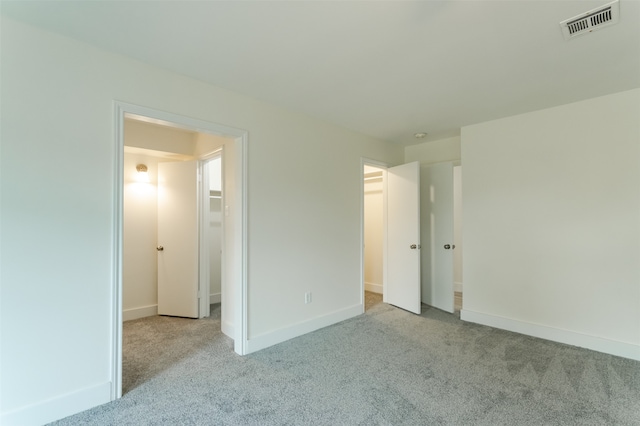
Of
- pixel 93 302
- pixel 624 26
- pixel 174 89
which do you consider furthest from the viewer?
pixel 174 89

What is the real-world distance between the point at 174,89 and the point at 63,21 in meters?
0.74

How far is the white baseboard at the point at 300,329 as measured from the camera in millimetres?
2906

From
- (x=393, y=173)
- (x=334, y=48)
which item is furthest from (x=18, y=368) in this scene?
(x=393, y=173)

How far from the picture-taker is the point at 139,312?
389cm

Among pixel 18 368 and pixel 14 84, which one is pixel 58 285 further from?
pixel 14 84

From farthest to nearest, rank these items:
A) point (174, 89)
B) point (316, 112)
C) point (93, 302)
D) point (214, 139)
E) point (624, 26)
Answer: point (214, 139) < point (316, 112) < point (174, 89) < point (93, 302) < point (624, 26)

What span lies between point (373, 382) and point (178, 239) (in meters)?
2.98

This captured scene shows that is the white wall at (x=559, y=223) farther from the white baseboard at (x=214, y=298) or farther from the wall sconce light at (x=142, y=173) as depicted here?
the wall sconce light at (x=142, y=173)

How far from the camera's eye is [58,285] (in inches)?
75.2

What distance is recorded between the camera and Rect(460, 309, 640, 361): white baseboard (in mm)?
2725

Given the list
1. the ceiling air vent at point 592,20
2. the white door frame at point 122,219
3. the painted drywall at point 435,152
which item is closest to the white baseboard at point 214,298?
the white door frame at point 122,219

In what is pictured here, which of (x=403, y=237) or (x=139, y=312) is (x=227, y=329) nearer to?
(x=139, y=312)

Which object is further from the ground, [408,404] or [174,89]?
[174,89]

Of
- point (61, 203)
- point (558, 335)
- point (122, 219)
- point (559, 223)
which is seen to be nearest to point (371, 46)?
point (122, 219)
